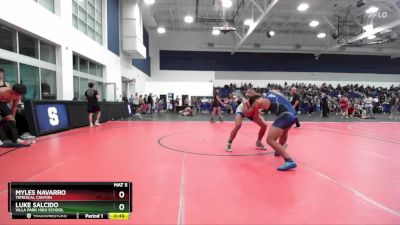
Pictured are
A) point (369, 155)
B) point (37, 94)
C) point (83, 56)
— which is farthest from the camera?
point (83, 56)

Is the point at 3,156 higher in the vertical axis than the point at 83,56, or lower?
lower

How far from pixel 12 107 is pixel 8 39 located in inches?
133

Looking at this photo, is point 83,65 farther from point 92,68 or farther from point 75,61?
point 92,68

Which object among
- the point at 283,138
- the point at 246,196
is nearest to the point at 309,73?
the point at 283,138

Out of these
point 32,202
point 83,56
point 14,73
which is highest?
point 83,56

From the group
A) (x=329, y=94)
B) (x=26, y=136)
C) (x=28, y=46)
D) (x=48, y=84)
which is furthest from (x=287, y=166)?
(x=329, y=94)

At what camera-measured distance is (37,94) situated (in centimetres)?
939

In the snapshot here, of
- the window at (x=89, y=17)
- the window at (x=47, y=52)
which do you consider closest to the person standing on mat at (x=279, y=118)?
the window at (x=47, y=52)

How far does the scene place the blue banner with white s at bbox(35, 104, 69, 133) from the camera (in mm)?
7500

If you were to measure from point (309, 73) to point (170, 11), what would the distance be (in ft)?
57.3

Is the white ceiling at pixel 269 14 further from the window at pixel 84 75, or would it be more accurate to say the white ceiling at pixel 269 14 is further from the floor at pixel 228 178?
the floor at pixel 228 178

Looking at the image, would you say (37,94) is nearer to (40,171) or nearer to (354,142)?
(40,171)

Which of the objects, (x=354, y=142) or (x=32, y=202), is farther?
(x=354, y=142)
